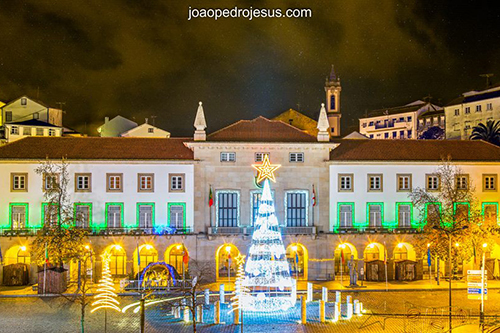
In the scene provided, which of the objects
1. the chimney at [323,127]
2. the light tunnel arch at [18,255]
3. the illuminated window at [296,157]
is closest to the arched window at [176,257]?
the light tunnel arch at [18,255]

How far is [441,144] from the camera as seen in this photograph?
56.0 m

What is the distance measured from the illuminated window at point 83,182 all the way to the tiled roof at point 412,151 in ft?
69.1

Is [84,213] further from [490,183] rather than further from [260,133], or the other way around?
[490,183]

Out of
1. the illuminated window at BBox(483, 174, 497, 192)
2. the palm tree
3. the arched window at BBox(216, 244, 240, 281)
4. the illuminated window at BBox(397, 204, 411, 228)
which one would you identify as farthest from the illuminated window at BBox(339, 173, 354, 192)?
the palm tree

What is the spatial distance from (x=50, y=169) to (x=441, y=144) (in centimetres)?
3461

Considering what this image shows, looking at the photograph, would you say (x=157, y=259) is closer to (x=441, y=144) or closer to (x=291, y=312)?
(x=291, y=312)

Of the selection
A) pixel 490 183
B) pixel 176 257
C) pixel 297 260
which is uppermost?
pixel 490 183

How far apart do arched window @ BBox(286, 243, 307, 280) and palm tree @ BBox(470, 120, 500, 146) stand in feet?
118

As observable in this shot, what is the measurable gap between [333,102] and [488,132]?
28449 mm

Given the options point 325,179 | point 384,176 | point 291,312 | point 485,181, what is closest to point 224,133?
point 325,179

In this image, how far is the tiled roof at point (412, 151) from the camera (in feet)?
176

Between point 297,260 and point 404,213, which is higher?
point 404,213

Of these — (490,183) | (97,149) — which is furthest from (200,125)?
(490,183)

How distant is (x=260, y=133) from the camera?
53.0 meters
